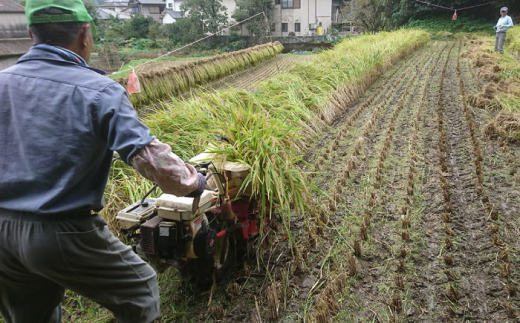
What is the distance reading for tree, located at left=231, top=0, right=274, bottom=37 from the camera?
90.1 feet

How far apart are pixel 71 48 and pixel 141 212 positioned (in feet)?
2.95

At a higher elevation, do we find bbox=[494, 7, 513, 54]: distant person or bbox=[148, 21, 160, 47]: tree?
bbox=[148, 21, 160, 47]: tree

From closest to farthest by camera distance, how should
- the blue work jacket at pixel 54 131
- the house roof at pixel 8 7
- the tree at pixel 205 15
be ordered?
1. the blue work jacket at pixel 54 131
2. the house roof at pixel 8 7
3. the tree at pixel 205 15

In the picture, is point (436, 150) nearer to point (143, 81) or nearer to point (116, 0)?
point (143, 81)

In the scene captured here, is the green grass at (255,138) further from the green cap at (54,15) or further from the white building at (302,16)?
the white building at (302,16)

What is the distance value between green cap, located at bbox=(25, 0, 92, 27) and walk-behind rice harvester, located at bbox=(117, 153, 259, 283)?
0.93m

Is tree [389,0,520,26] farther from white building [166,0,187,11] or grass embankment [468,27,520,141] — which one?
white building [166,0,187,11]

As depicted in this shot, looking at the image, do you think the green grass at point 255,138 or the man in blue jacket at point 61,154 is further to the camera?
the green grass at point 255,138

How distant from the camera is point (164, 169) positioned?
131 centimetres

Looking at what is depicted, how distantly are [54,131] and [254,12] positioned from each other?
95.9 ft

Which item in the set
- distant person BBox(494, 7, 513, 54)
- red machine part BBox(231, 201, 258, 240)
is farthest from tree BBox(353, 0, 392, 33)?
red machine part BBox(231, 201, 258, 240)

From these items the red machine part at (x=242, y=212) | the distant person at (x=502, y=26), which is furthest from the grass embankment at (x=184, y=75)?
the distant person at (x=502, y=26)

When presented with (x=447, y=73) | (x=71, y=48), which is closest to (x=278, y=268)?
(x=71, y=48)

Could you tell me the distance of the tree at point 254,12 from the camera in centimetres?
2747
